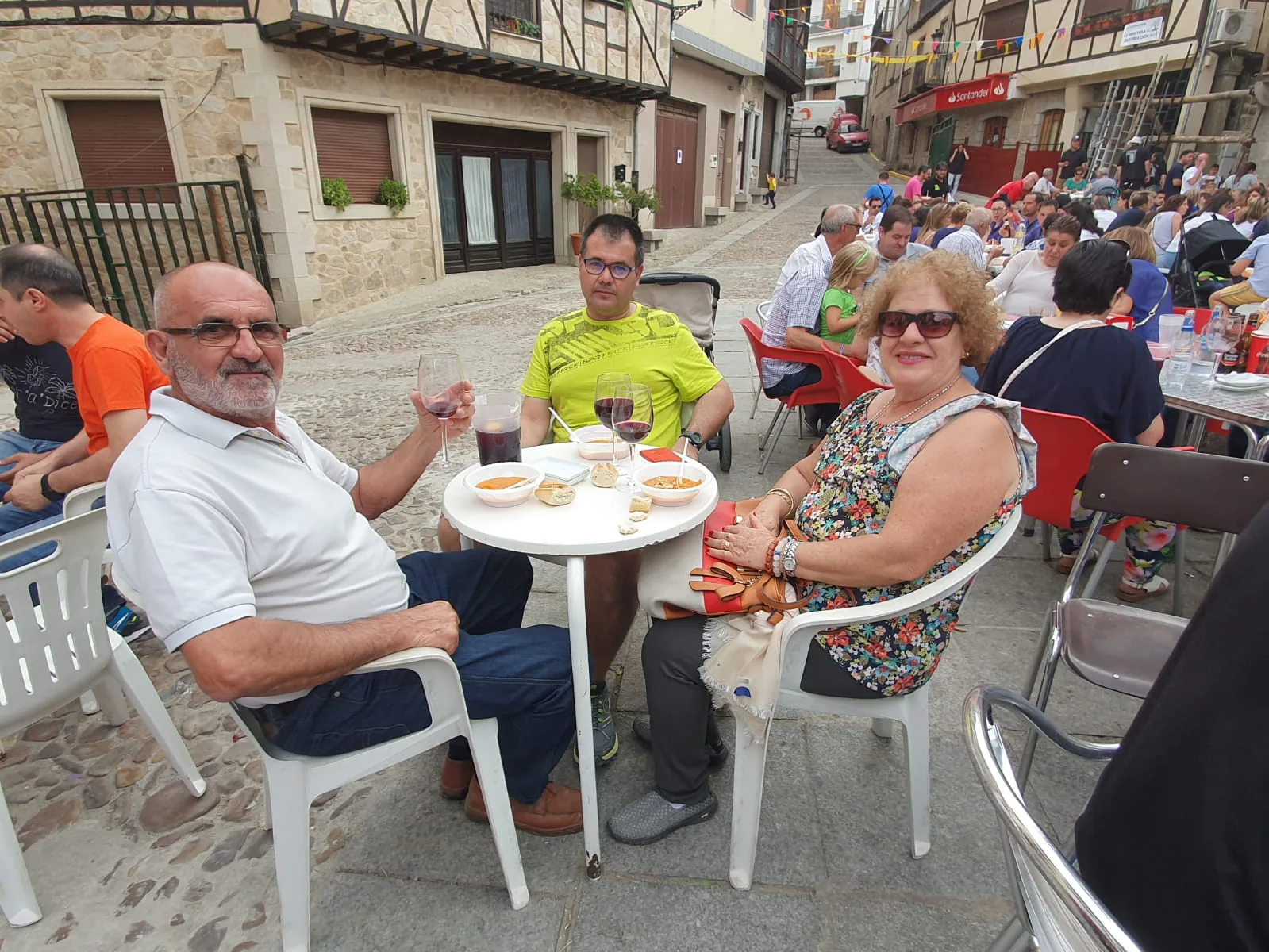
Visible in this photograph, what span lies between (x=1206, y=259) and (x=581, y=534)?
7.19 m

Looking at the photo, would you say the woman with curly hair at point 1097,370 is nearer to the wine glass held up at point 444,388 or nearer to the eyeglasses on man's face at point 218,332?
the wine glass held up at point 444,388

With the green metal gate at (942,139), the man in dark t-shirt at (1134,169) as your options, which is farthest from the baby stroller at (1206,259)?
the green metal gate at (942,139)

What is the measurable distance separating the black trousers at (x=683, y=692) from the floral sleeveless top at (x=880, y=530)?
0.05m

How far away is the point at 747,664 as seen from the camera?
5.19 feet

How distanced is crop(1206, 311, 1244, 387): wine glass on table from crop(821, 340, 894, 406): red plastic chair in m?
1.44

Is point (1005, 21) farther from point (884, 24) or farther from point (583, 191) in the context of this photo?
point (884, 24)

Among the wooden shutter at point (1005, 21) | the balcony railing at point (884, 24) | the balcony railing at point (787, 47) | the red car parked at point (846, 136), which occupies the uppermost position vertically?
the balcony railing at point (884, 24)

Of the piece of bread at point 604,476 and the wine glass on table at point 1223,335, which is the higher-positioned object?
the wine glass on table at point 1223,335

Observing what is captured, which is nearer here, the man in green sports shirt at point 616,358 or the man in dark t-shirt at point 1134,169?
the man in green sports shirt at point 616,358

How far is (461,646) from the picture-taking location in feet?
5.37

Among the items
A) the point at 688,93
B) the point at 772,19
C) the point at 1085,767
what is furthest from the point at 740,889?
the point at 772,19

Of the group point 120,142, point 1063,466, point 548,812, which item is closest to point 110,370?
point 548,812

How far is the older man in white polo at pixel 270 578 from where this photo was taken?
1.21 m

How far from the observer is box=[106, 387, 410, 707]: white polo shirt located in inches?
47.2
